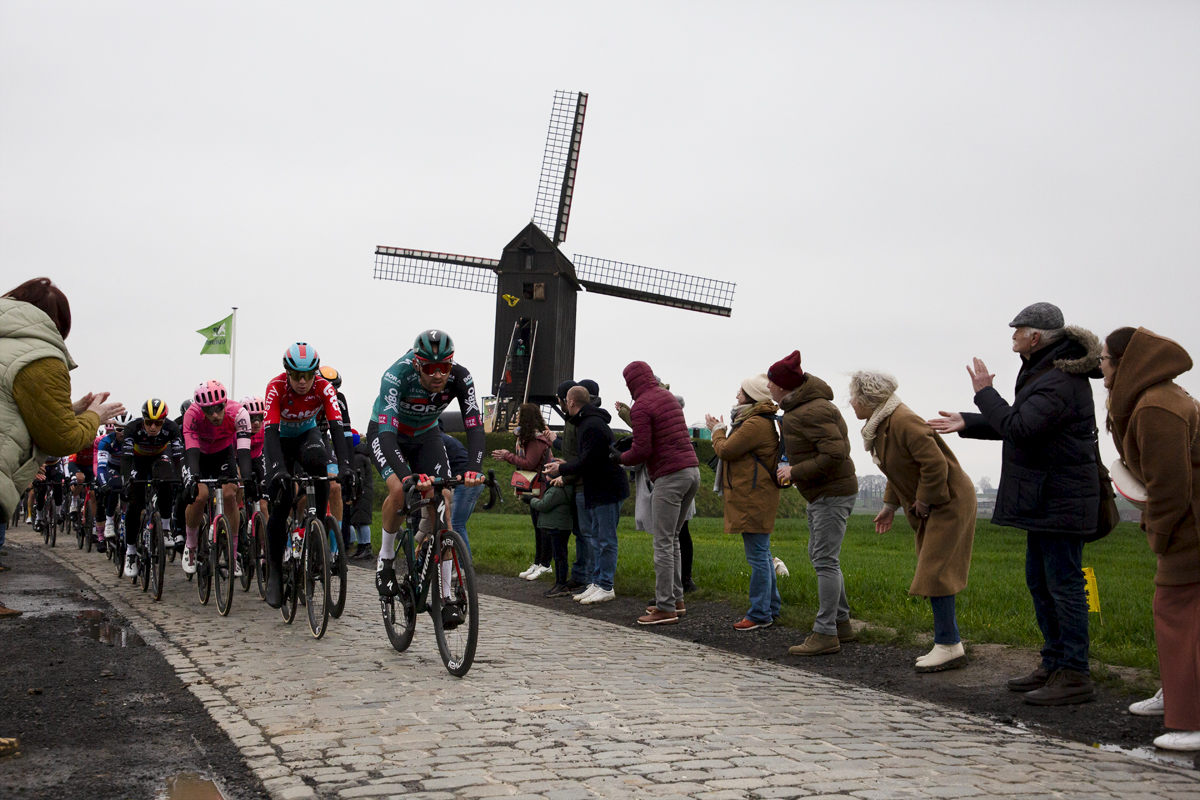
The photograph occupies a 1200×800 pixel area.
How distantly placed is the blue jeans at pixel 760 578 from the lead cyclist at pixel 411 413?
2888 mm

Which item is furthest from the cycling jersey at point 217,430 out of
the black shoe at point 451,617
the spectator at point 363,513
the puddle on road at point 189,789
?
the puddle on road at point 189,789

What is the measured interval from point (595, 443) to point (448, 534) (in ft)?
13.8

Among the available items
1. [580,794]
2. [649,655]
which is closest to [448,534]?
[649,655]

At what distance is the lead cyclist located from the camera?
777 cm

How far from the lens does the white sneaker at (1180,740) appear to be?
5176 mm

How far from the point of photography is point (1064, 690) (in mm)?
6328

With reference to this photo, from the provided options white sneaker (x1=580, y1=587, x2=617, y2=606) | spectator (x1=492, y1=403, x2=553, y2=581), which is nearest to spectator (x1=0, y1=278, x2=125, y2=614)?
white sneaker (x1=580, y1=587, x2=617, y2=606)

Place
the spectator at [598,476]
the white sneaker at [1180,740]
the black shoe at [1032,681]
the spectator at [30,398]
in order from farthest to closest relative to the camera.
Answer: the spectator at [598,476] < the black shoe at [1032,681] < the spectator at [30,398] < the white sneaker at [1180,740]

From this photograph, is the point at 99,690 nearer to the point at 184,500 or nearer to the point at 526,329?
the point at 184,500

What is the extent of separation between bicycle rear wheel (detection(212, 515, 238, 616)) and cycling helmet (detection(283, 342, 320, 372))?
1.97m

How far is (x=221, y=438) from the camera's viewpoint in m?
12.2

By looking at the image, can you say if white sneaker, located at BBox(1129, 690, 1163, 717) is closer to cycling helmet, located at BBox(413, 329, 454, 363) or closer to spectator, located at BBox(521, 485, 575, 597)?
cycling helmet, located at BBox(413, 329, 454, 363)

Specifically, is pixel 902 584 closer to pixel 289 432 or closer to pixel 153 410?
pixel 289 432

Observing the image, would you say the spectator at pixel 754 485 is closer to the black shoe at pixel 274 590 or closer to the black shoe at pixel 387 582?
the black shoe at pixel 387 582
